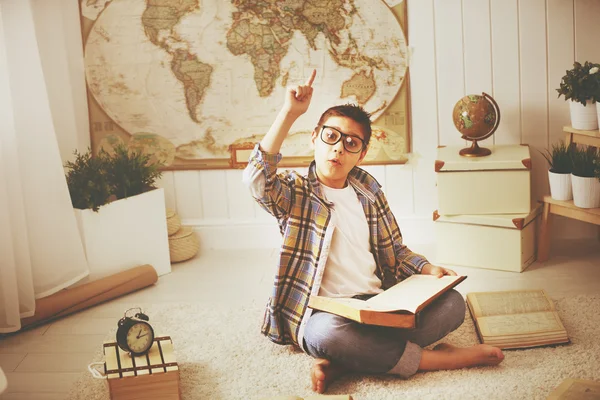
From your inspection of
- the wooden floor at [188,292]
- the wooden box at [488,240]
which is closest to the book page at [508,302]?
the wooden floor at [188,292]

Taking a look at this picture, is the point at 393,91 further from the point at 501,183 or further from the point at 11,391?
the point at 11,391

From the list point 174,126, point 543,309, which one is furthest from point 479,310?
point 174,126

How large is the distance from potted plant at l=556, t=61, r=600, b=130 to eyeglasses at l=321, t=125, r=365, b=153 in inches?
44.5

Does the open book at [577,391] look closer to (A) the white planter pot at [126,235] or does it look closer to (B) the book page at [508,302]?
(B) the book page at [508,302]

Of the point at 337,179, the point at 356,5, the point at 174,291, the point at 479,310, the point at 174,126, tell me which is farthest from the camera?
the point at 174,126

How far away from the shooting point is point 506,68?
3.21 metres

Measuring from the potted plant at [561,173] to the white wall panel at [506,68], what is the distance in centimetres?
32

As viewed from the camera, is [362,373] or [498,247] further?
[498,247]

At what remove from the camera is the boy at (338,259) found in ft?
6.67

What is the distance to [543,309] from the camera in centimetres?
241

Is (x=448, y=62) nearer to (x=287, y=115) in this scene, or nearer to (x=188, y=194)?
(x=188, y=194)

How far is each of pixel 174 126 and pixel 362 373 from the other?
1708 mm

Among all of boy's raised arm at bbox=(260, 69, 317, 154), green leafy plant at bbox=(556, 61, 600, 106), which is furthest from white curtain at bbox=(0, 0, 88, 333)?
green leafy plant at bbox=(556, 61, 600, 106)

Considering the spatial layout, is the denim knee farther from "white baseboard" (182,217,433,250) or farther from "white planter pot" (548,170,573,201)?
"white baseboard" (182,217,433,250)
